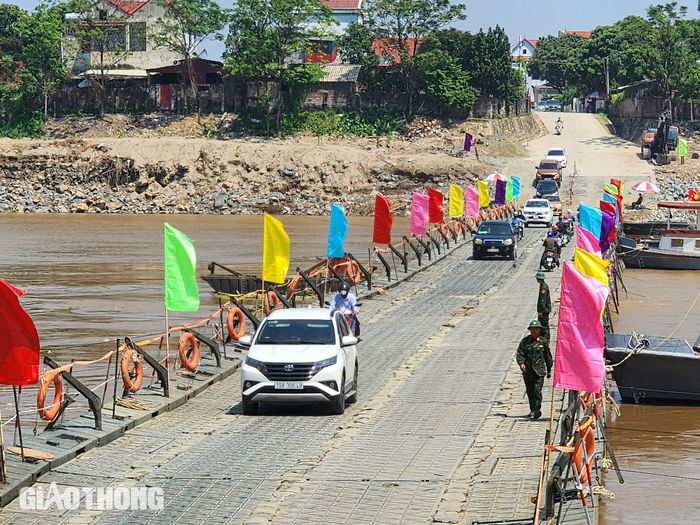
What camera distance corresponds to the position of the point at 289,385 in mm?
17453

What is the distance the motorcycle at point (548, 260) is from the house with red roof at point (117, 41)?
60490 mm

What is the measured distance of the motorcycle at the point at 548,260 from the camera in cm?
3916

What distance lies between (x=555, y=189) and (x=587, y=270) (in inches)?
2023

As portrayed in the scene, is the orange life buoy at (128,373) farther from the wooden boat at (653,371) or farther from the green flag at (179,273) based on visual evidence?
the wooden boat at (653,371)

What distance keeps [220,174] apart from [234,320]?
56.3 metres

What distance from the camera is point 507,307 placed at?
3170cm

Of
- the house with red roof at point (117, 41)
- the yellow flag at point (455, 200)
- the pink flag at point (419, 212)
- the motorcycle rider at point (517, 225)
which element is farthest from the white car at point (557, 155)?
the pink flag at point (419, 212)

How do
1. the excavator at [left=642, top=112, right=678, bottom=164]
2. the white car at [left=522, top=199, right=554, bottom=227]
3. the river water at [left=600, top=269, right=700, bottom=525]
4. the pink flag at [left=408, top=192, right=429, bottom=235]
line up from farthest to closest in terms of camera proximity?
the excavator at [left=642, top=112, right=678, bottom=164]
the white car at [left=522, top=199, right=554, bottom=227]
the pink flag at [left=408, top=192, right=429, bottom=235]
the river water at [left=600, top=269, right=700, bottom=525]

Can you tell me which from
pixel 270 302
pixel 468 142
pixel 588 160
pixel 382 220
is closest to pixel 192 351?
pixel 270 302

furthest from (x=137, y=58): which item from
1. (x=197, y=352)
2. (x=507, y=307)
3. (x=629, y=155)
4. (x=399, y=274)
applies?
(x=197, y=352)

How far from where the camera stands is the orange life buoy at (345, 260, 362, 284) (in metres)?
35.2

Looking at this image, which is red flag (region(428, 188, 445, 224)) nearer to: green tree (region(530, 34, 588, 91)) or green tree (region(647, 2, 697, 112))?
green tree (region(647, 2, 697, 112))

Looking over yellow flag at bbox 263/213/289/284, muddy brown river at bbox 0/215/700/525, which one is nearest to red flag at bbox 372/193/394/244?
muddy brown river at bbox 0/215/700/525

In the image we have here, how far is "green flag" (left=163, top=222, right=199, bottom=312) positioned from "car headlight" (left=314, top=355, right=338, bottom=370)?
2945mm
